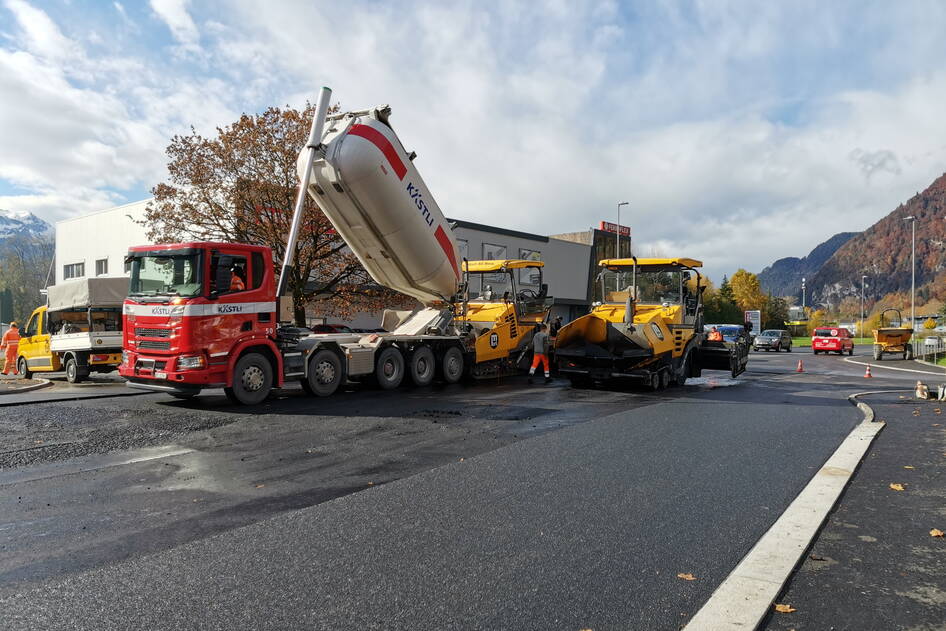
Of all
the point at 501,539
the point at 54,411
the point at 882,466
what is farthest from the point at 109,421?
the point at 882,466

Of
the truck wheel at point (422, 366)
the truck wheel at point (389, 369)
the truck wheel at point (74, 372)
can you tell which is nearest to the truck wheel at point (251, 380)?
the truck wheel at point (389, 369)

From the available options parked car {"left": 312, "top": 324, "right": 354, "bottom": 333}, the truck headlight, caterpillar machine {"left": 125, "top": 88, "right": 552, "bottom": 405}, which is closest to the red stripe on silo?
caterpillar machine {"left": 125, "top": 88, "right": 552, "bottom": 405}

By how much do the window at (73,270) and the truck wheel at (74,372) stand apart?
22333 mm

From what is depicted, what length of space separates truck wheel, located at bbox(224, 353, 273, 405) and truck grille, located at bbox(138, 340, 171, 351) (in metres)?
1.08

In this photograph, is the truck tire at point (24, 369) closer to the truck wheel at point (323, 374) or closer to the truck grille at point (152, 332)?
the truck grille at point (152, 332)

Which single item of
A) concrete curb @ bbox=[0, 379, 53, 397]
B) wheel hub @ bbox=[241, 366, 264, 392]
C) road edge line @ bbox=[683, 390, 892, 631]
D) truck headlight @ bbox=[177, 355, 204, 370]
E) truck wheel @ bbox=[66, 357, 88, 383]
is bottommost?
concrete curb @ bbox=[0, 379, 53, 397]

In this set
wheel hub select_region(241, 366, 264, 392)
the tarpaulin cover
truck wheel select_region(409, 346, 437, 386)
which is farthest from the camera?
the tarpaulin cover

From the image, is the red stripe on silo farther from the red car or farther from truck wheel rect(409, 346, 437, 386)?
the red car

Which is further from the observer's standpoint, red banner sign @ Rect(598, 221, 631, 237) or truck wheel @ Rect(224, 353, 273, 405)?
red banner sign @ Rect(598, 221, 631, 237)

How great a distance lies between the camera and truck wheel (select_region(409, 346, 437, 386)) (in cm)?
1402

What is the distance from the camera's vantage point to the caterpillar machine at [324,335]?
10.3 metres

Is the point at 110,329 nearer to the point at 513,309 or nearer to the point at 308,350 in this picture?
the point at 308,350

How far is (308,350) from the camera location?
12.0 meters

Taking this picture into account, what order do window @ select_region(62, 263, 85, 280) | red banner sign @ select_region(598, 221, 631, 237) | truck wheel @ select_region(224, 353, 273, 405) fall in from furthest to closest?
red banner sign @ select_region(598, 221, 631, 237)
window @ select_region(62, 263, 85, 280)
truck wheel @ select_region(224, 353, 273, 405)
